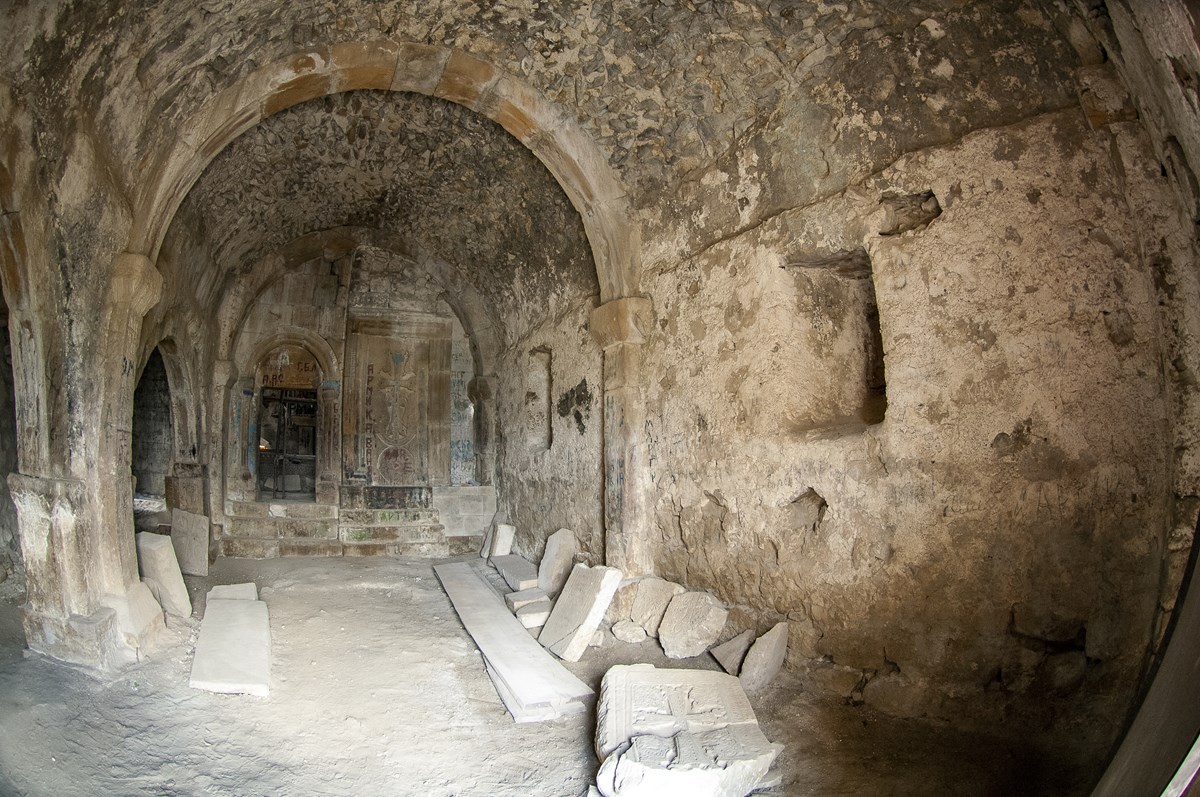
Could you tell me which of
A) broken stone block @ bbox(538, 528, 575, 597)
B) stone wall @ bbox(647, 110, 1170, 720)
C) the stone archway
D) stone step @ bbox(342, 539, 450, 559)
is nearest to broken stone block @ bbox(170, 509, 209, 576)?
stone step @ bbox(342, 539, 450, 559)

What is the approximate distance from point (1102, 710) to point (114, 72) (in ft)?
17.3

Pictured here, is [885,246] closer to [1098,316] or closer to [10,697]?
[1098,316]

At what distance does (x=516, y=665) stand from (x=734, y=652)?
1256 mm

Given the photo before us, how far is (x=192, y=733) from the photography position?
3.05 meters

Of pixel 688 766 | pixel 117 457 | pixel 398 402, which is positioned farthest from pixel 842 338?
pixel 398 402

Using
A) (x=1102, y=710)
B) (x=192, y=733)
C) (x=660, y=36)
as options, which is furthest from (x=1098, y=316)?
(x=192, y=733)

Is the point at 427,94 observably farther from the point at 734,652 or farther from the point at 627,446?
the point at 734,652

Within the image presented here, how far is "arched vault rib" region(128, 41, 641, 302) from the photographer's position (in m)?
4.09

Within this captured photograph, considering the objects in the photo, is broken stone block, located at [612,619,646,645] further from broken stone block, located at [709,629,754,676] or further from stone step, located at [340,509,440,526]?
stone step, located at [340,509,440,526]

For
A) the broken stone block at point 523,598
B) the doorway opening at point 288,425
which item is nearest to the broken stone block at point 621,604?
the broken stone block at point 523,598

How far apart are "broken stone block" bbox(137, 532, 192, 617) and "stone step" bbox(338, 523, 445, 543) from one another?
3380mm

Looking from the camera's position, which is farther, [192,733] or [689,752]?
[192,733]

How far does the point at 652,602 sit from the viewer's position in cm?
444

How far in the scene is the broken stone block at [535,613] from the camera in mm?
4879
